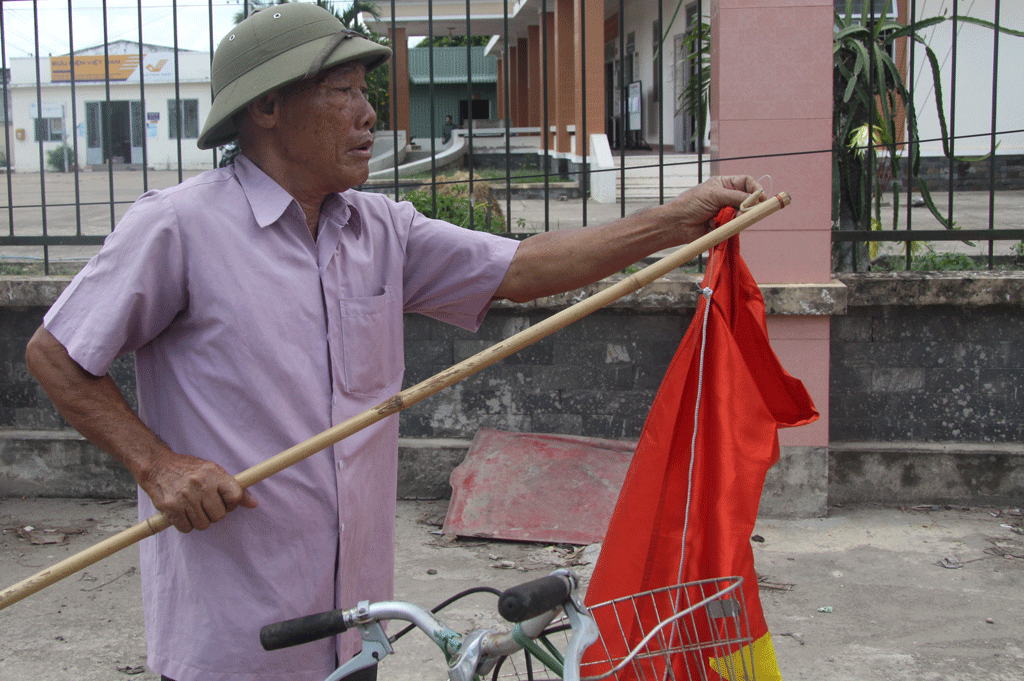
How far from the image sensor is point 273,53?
6.28 feet

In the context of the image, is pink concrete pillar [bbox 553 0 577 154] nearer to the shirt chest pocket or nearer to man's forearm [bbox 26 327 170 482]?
the shirt chest pocket

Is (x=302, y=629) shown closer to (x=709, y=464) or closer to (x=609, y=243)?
(x=709, y=464)

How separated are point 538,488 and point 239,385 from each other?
260 centimetres

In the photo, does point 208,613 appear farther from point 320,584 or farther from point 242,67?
point 242,67

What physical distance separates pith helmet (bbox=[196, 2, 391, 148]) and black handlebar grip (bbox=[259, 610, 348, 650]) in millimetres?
1023

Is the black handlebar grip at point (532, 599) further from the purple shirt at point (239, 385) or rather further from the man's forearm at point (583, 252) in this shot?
the man's forearm at point (583, 252)

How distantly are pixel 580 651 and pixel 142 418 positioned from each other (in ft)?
3.57

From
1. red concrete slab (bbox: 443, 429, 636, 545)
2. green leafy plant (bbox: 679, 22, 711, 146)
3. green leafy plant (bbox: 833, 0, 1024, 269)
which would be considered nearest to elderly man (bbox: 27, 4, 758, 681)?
red concrete slab (bbox: 443, 429, 636, 545)

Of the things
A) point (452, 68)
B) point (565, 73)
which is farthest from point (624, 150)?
point (452, 68)

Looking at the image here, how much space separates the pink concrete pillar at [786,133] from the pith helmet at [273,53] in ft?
8.84

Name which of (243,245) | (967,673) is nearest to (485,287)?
(243,245)

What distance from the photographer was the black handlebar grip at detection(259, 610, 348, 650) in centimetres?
141

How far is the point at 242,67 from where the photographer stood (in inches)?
76.1

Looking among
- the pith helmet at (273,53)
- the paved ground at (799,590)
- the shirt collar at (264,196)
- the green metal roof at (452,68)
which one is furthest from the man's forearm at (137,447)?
the green metal roof at (452,68)
